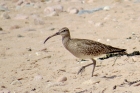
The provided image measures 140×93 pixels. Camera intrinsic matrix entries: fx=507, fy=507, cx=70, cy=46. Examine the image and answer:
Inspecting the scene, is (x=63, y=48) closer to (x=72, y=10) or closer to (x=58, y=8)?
(x=72, y=10)

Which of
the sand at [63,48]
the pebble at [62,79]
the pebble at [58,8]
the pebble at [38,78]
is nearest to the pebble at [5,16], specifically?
the sand at [63,48]

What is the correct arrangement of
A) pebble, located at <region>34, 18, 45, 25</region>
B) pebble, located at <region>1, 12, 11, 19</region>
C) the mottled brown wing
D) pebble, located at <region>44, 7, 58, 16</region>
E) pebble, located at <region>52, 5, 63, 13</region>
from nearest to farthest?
the mottled brown wing
pebble, located at <region>34, 18, 45, 25</region>
pebble, located at <region>1, 12, 11, 19</region>
pebble, located at <region>44, 7, 58, 16</region>
pebble, located at <region>52, 5, 63, 13</region>

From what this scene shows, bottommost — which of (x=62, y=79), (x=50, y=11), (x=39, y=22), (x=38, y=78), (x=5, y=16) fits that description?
(x=5, y=16)

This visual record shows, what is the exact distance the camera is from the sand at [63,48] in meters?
8.90

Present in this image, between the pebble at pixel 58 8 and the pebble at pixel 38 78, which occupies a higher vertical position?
the pebble at pixel 38 78

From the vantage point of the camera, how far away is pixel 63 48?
1198 cm

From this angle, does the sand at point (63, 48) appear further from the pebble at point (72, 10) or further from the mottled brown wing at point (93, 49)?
the mottled brown wing at point (93, 49)

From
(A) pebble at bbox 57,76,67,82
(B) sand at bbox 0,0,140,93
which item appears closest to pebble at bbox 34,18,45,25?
(B) sand at bbox 0,0,140,93

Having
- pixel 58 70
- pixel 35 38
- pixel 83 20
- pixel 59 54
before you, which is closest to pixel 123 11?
pixel 83 20

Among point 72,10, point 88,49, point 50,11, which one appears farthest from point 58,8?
point 88,49

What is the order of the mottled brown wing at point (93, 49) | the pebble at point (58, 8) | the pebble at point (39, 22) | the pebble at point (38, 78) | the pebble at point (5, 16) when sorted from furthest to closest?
the pebble at point (58, 8) → the pebble at point (5, 16) → the pebble at point (39, 22) → the pebble at point (38, 78) → the mottled brown wing at point (93, 49)

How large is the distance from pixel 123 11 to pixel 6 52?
4683mm

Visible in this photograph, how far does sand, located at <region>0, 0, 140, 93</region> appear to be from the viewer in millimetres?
8898

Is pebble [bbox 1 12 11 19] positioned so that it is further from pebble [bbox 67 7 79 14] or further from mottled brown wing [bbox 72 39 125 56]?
mottled brown wing [bbox 72 39 125 56]
